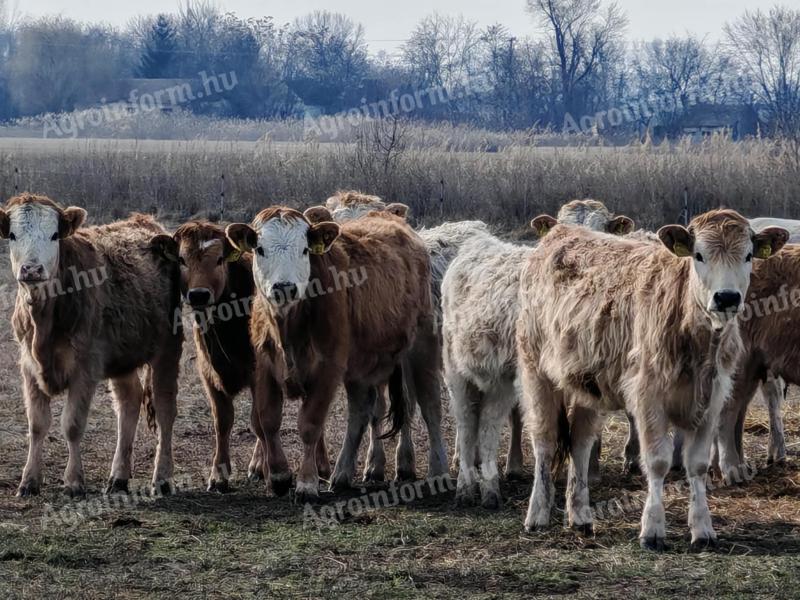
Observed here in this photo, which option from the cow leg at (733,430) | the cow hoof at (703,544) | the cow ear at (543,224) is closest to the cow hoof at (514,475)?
the cow leg at (733,430)

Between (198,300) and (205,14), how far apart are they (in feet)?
277

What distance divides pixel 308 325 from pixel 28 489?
2292 millimetres

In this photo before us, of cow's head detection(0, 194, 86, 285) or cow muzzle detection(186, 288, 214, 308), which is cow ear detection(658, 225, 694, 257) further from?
cow's head detection(0, 194, 86, 285)

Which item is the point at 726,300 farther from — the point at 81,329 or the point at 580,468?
the point at 81,329

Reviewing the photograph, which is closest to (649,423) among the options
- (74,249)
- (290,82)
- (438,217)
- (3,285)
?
(74,249)

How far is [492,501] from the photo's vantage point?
29.1 feet

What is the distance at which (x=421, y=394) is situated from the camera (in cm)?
1045

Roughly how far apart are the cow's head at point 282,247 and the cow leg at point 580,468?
2.09 m

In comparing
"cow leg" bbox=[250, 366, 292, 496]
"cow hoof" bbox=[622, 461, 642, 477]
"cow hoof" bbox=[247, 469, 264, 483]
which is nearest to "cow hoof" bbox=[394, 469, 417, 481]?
"cow hoof" bbox=[247, 469, 264, 483]

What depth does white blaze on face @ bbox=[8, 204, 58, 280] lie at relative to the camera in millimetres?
9148

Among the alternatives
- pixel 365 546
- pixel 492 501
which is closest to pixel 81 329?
pixel 365 546

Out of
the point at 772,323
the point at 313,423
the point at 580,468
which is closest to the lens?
the point at 580,468

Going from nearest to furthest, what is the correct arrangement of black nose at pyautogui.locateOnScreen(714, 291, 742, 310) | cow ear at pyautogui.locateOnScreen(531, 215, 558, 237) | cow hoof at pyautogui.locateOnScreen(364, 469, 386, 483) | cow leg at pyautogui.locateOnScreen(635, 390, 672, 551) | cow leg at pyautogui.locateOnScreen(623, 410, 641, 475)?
black nose at pyautogui.locateOnScreen(714, 291, 742, 310)
cow leg at pyautogui.locateOnScreen(635, 390, 672, 551)
cow leg at pyautogui.locateOnScreen(623, 410, 641, 475)
cow hoof at pyautogui.locateOnScreen(364, 469, 386, 483)
cow ear at pyautogui.locateOnScreen(531, 215, 558, 237)

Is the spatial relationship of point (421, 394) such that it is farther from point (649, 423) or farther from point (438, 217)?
point (438, 217)
